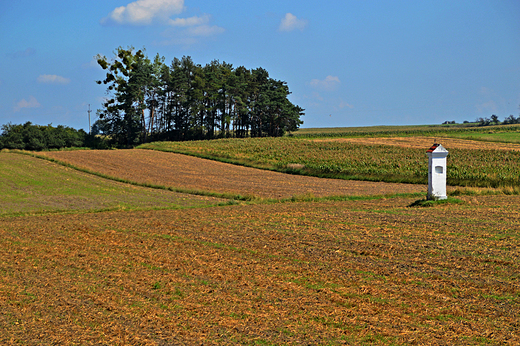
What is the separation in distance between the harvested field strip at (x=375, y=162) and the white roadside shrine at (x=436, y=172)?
10.7 meters

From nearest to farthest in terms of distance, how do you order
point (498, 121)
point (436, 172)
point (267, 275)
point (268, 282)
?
point (268, 282) → point (267, 275) → point (436, 172) → point (498, 121)

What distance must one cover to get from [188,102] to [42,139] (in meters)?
28.6

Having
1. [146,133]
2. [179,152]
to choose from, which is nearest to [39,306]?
[179,152]

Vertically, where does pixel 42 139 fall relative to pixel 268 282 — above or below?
above

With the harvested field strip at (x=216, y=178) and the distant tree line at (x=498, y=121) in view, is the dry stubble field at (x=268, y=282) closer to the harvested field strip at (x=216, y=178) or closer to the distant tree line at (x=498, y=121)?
the harvested field strip at (x=216, y=178)

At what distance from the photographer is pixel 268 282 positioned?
31.6 ft

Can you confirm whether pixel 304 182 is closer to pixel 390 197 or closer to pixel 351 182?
pixel 351 182

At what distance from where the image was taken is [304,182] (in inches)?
1423

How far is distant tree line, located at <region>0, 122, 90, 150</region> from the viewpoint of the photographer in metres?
86.5

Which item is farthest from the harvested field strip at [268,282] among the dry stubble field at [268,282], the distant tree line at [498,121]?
the distant tree line at [498,121]

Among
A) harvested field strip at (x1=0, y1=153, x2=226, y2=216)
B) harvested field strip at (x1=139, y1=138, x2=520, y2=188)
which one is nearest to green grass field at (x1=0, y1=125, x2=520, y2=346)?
harvested field strip at (x1=0, y1=153, x2=226, y2=216)

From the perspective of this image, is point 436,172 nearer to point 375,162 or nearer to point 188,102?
point 375,162

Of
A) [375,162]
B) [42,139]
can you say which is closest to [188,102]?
[42,139]

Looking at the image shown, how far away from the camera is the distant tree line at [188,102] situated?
9181cm
